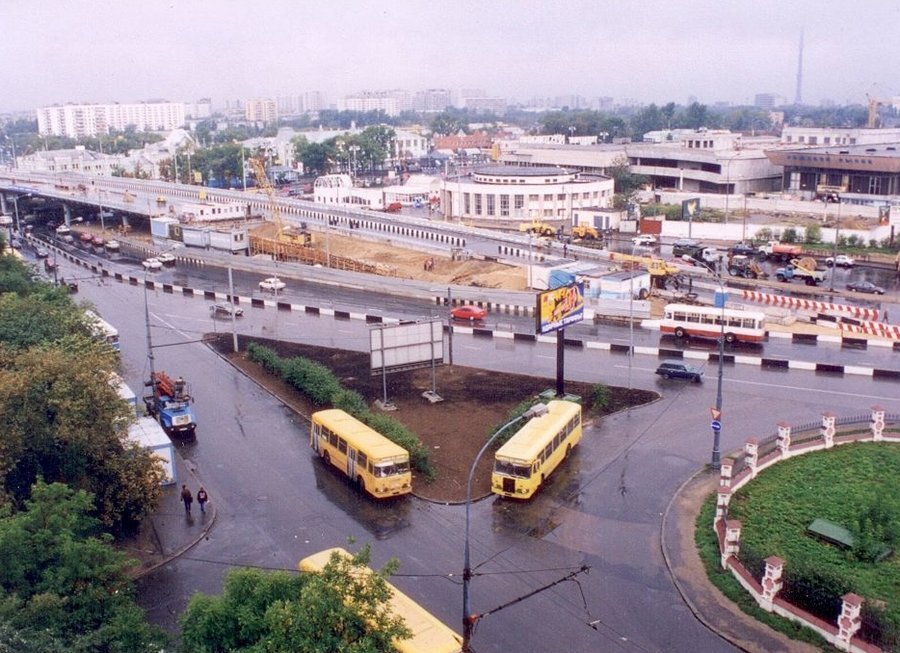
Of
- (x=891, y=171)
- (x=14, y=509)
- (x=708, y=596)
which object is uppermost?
(x=891, y=171)

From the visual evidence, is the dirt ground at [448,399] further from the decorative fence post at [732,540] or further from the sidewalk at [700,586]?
the decorative fence post at [732,540]

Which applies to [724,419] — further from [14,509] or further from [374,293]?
[374,293]

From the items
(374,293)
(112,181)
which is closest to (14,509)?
(374,293)

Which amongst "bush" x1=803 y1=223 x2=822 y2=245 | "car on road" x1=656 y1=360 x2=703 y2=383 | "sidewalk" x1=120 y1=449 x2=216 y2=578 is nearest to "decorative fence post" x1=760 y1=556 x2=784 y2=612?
"sidewalk" x1=120 y1=449 x2=216 y2=578

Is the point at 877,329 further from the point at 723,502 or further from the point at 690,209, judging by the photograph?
the point at 690,209

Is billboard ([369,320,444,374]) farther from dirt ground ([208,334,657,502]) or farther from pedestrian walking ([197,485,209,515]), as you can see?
pedestrian walking ([197,485,209,515])

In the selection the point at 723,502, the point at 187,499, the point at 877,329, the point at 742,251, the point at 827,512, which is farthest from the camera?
the point at 742,251

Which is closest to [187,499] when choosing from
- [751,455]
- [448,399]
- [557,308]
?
[448,399]
